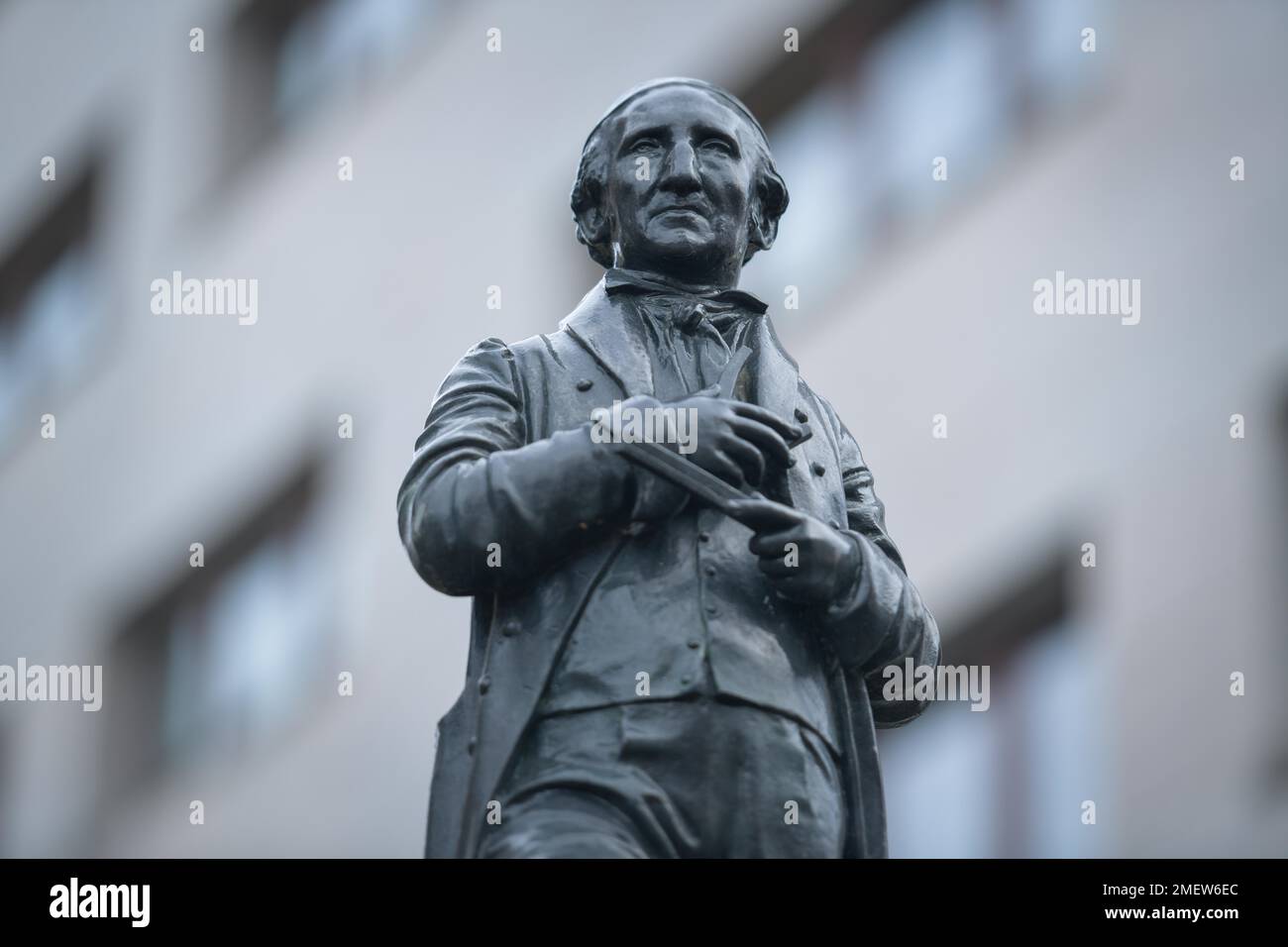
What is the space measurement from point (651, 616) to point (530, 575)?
0.35 meters

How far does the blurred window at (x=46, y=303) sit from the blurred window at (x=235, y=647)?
397cm

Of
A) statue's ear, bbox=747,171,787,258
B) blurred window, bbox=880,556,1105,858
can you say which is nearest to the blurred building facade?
blurred window, bbox=880,556,1105,858

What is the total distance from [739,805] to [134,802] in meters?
24.1

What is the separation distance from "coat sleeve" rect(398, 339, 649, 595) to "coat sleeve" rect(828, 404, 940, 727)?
0.62 m

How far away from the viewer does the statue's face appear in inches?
348

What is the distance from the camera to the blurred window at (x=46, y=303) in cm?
3522

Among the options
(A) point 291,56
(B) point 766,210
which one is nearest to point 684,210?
(B) point 766,210

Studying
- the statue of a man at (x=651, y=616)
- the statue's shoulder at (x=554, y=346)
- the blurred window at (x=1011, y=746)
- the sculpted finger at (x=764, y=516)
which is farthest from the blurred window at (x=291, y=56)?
the sculpted finger at (x=764, y=516)

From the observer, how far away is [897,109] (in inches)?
1012

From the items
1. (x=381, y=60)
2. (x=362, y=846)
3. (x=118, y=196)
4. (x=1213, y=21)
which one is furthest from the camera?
(x=118, y=196)

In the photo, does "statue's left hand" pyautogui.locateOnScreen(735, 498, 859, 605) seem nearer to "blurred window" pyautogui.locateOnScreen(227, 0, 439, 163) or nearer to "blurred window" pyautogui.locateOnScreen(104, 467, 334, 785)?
"blurred window" pyautogui.locateOnScreen(104, 467, 334, 785)

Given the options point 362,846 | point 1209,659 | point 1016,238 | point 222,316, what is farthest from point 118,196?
point 1209,659

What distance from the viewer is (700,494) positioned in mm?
8156
